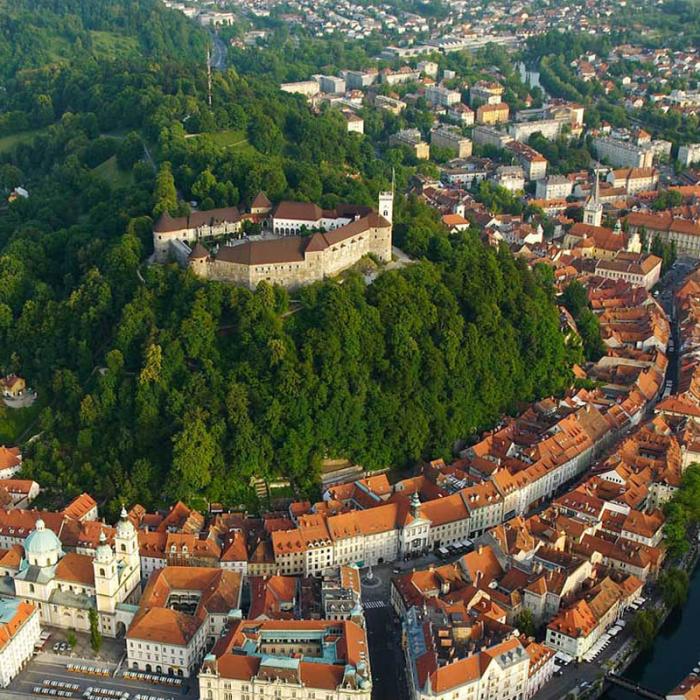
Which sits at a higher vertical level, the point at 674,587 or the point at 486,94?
the point at 674,587

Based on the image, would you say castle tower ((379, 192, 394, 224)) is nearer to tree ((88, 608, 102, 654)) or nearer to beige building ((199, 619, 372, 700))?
beige building ((199, 619, 372, 700))

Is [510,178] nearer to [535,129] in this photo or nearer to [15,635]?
[535,129]

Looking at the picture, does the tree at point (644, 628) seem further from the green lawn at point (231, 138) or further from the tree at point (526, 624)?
the green lawn at point (231, 138)

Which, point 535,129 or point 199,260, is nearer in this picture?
point 199,260

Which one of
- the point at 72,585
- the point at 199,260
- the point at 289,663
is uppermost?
the point at 199,260

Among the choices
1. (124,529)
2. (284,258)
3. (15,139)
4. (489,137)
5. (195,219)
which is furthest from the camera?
(489,137)

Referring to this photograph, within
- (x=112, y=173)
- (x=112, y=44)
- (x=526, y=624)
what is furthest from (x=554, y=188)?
(x=112, y=44)

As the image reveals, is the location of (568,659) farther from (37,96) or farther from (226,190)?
(37,96)
